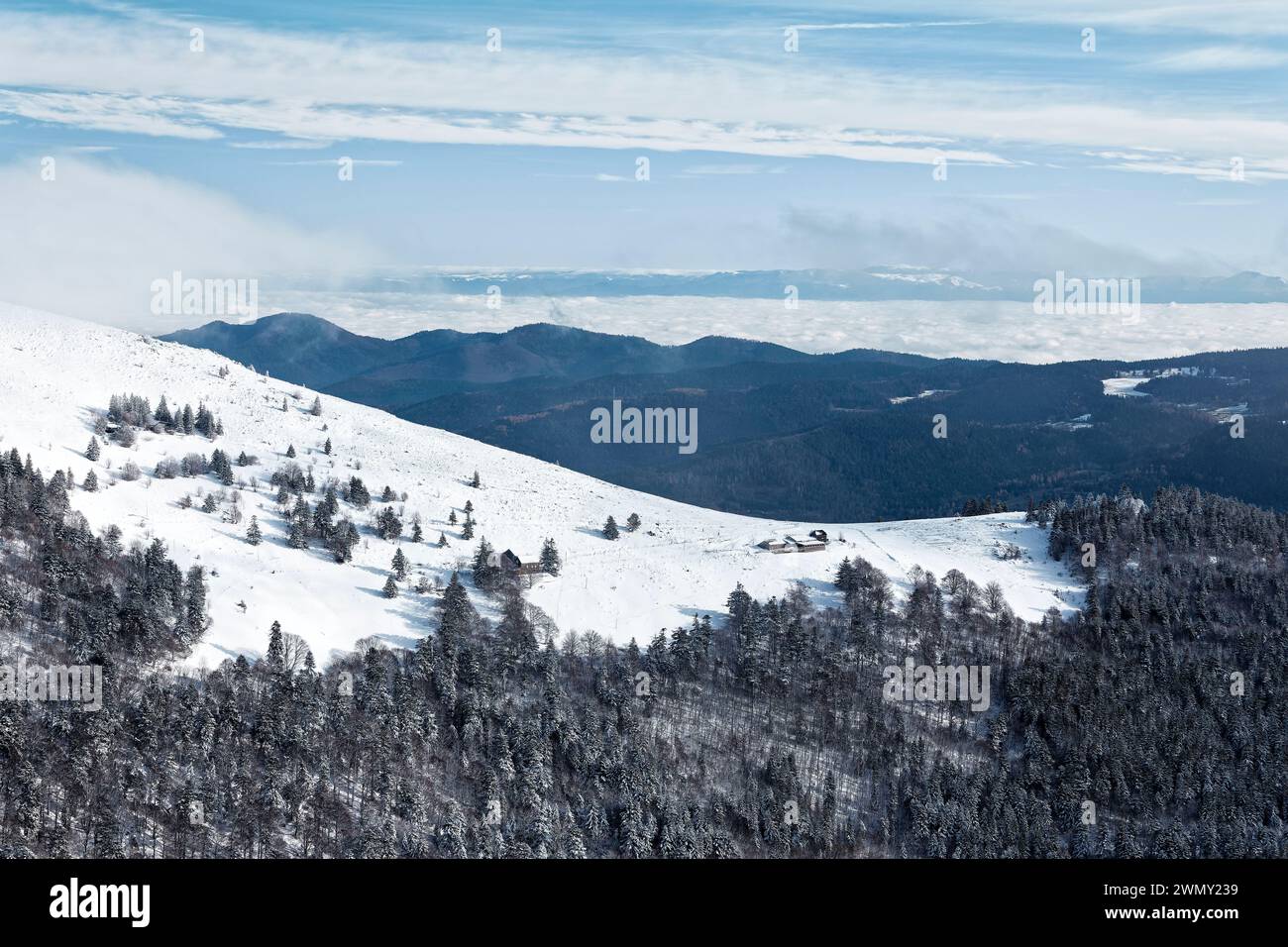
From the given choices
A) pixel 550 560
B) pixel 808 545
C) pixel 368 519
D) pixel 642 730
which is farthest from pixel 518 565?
pixel 808 545

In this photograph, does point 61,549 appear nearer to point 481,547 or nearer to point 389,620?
point 389,620

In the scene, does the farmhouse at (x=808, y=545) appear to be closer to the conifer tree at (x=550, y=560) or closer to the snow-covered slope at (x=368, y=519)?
the snow-covered slope at (x=368, y=519)

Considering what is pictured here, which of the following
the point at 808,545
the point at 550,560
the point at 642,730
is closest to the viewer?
the point at 642,730

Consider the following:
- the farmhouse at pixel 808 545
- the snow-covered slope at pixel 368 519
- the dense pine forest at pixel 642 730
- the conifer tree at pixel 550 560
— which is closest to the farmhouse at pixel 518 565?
the conifer tree at pixel 550 560

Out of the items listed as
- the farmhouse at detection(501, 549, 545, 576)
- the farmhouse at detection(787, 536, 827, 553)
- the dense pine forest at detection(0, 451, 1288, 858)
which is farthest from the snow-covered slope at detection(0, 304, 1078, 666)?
the dense pine forest at detection(0, 451, 1288, 858)

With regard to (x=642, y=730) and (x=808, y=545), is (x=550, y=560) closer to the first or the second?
(x=642, y=730)
